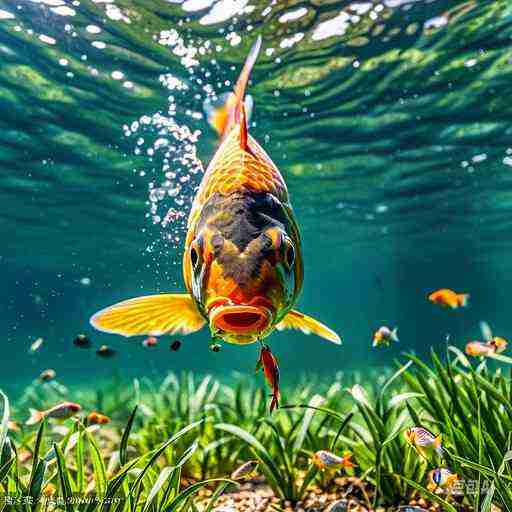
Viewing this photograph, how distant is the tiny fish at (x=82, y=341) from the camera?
8141mm

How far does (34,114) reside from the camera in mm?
14141

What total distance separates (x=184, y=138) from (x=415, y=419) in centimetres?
1448

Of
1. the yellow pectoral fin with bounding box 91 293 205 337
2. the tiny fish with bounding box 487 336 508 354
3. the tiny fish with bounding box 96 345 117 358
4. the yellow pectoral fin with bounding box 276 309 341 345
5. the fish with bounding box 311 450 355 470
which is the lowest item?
the tiny fish with bounding box 96 345 117 358

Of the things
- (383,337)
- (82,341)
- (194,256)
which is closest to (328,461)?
(194,256)

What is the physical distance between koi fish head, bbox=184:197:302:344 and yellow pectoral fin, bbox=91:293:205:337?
0.74 meters

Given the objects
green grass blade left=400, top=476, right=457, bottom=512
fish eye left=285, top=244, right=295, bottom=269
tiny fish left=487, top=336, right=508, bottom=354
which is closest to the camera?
fish eye left=285, top=244, right=295, bottom=269

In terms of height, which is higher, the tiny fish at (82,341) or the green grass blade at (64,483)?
the green grass blade at (64,483)

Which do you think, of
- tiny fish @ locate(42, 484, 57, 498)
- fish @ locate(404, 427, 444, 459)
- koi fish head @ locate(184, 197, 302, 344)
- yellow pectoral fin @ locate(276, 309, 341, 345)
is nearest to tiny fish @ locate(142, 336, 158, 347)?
tiny fish @ locate(42, 484, 57, 498)

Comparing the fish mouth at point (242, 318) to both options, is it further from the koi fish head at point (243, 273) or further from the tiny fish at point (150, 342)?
the tiny fish at point (150, 342)

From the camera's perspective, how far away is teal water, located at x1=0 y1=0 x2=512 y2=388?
32.2ft

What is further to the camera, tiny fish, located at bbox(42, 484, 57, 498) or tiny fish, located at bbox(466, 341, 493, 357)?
tiny fish, located at bbox(466, 341, 493, 357)

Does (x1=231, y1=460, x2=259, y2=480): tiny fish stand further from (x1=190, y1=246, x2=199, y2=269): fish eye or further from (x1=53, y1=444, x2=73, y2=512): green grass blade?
(x1=190, y1=246, x2=199, y2=269): fish eye

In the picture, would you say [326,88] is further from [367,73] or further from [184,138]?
[184,138]

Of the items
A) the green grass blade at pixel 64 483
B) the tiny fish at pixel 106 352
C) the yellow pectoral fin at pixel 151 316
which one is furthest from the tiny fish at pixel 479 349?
the tiny fish at pixel 106 352
